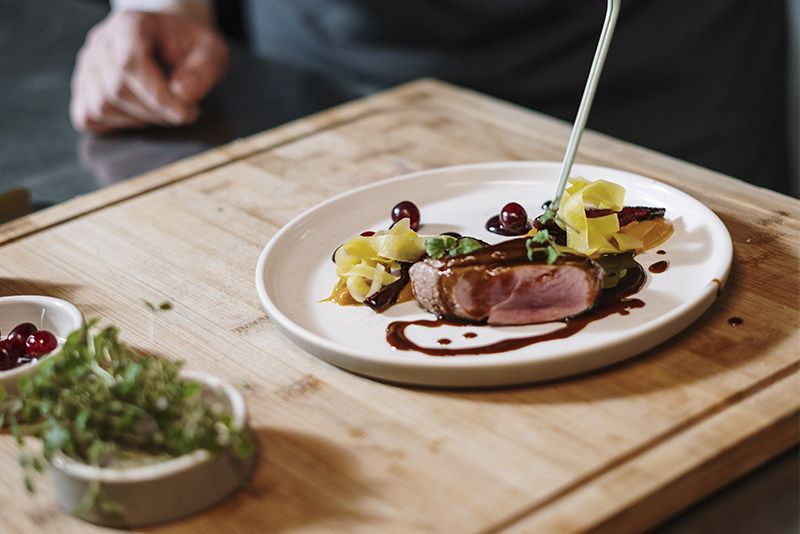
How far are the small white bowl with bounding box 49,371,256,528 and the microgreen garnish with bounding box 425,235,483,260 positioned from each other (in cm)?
38

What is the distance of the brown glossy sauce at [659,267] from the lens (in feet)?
4.30

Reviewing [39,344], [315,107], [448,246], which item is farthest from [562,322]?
[315,107]

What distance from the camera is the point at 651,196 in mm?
1501

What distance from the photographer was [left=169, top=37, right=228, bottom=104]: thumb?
218 centimetres

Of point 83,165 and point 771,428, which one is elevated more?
point 771,428

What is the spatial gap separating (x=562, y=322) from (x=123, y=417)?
1.76 ft

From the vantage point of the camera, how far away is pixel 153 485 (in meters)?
0.93

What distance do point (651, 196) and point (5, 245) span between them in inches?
39.7

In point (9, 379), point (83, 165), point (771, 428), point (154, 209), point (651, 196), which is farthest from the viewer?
point (83, 165)

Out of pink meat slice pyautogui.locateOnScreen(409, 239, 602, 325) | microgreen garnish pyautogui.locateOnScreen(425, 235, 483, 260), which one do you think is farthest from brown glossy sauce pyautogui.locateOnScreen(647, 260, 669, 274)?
microgreen garnish pyautogui.locateOnScreen(425, 235, 483, 260)

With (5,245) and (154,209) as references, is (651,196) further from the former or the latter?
(5,245)

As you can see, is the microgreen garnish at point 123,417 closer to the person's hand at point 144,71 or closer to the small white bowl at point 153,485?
the small white bowl at point 153,485

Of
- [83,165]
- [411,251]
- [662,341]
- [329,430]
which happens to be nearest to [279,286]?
[411,251]

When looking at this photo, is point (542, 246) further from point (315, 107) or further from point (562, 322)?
point (315, 107)
